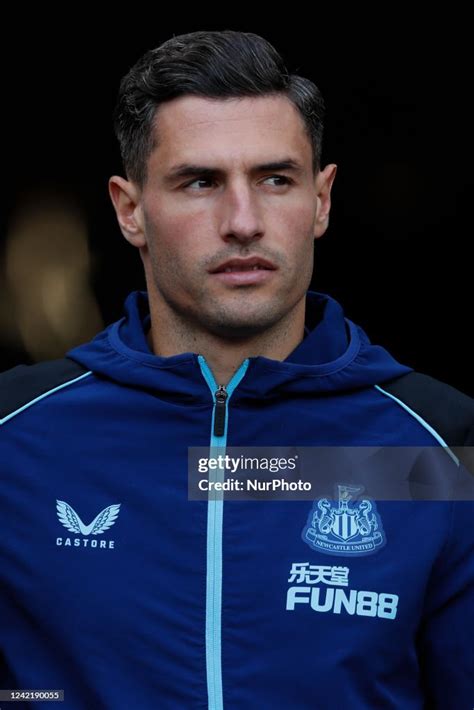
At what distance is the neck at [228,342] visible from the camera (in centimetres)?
255

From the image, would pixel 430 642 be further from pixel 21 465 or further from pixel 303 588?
pixel 21 465

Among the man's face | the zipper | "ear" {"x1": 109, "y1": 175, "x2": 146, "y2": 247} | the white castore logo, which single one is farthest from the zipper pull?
"ear" {"x1": 109, "y1": 175, "x2": 146, "y2": 247}

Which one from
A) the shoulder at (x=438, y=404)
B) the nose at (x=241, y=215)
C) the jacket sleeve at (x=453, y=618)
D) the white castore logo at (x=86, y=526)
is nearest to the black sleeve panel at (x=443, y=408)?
the shoulder at (x=438, y=404)

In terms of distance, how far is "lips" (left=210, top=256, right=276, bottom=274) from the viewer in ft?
7.98

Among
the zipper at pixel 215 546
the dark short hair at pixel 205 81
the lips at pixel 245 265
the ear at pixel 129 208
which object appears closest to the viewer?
the zipper at pixel 215 546

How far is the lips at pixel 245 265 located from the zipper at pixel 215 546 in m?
0.17

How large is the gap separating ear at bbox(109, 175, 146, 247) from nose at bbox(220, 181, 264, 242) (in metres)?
Result: 0.27

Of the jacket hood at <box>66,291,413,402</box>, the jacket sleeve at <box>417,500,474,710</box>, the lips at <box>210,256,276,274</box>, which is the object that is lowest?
the jacket sleeve at <box>417,500,474,710</box>

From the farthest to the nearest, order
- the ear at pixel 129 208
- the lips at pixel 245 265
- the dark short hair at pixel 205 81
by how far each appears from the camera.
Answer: the ear at pixel 129 208 < the dark short hair at pixel 205 81 < the lips at pixel 245 265

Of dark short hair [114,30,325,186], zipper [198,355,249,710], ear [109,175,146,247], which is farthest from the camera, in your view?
ear [109,175,146,247]

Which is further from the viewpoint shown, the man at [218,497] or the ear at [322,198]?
the ear at [322,198]

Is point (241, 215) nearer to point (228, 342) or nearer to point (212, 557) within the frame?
point (228, 342)

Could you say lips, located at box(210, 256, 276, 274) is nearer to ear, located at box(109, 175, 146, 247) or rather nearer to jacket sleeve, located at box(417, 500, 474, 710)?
ear, located at box(109, 175, 146, 247)

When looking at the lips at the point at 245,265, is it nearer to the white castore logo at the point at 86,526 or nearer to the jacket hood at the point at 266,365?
the jacket hood at the point at 266,365
